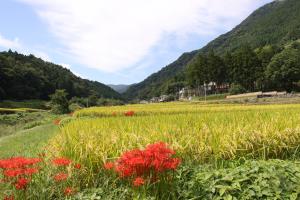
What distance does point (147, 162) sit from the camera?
5.54m

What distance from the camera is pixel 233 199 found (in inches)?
214

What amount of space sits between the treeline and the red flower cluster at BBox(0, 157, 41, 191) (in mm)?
84463

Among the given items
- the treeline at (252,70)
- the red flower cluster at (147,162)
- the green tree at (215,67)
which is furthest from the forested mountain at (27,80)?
the red flower cluster at (147,162)

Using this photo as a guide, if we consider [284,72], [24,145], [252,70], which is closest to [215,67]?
[252,70]

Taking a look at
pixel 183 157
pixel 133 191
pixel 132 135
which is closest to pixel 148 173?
pixel 133 191

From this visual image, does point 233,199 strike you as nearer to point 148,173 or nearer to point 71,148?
point 148,173

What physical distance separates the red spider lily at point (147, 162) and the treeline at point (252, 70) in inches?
3309

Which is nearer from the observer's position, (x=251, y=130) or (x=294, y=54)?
(x=251, y=130)

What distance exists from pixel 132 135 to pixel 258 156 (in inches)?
107

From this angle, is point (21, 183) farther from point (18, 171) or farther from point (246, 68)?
point (246, 68)

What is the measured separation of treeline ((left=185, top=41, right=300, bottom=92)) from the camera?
86.6 m

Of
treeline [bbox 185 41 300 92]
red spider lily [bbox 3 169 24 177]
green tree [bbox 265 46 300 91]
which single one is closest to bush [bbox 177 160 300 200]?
red spider lily [bbox 3 169 24 177]

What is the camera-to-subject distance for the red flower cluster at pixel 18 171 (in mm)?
5434

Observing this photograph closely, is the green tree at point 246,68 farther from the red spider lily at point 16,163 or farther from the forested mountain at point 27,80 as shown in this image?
the red spider lily at point 16,163
